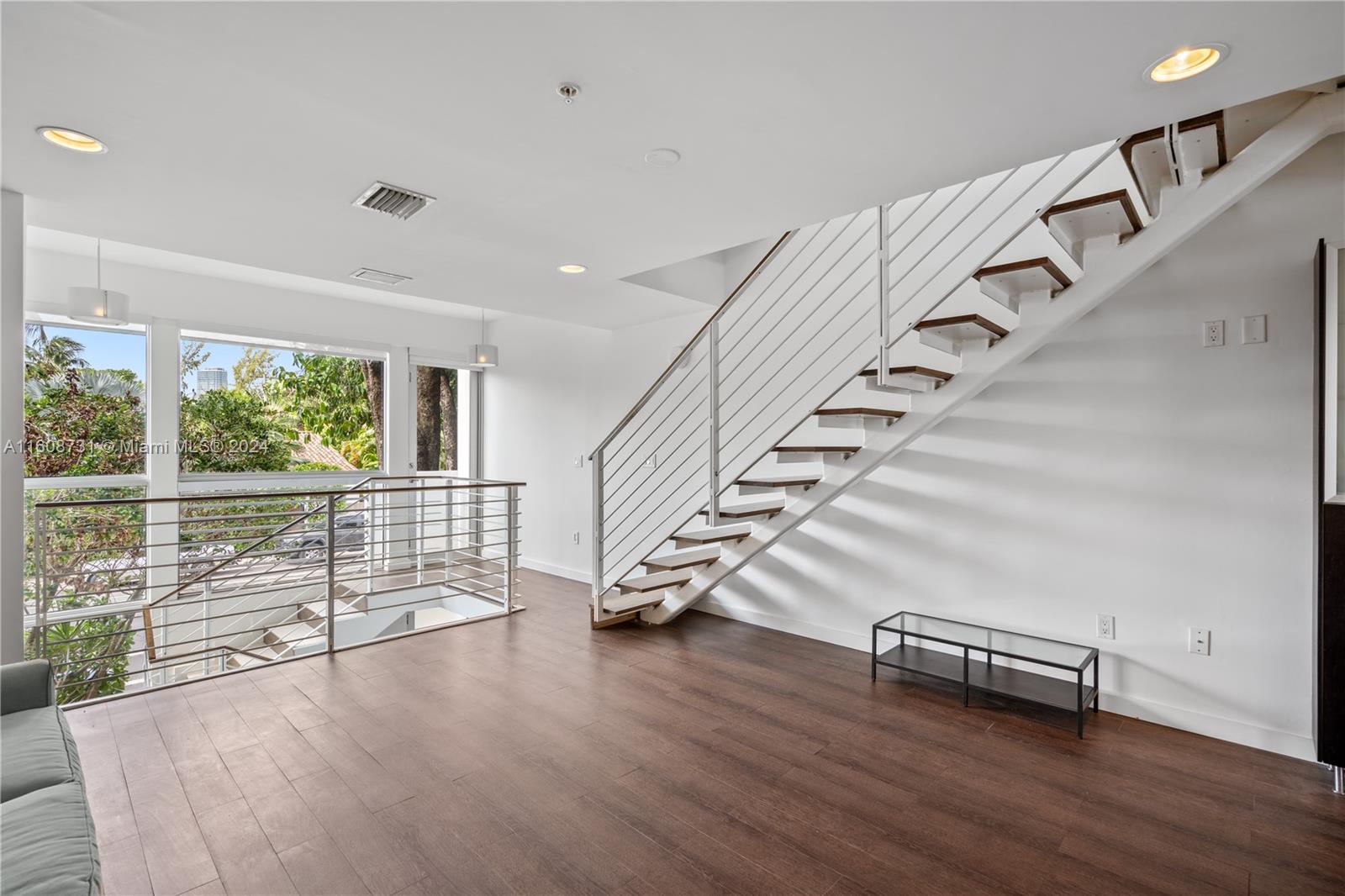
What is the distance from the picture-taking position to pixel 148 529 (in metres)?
4.84

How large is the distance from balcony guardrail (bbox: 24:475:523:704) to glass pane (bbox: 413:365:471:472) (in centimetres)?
41

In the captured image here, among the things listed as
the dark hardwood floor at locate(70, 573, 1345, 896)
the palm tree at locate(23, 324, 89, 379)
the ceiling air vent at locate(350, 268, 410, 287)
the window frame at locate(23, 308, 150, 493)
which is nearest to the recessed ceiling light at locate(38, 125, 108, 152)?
the ceiling air vent at locate(350, 268, 410, 287)

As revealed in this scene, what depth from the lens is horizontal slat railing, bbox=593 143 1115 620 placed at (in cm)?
344

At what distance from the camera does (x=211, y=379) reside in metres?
5.34

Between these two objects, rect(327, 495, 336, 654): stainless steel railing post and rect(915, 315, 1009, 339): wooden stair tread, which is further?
rect(327, 495, 336, 654): stainless steel railing post

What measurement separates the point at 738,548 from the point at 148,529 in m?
4.62

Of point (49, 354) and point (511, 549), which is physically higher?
point (49, 354)

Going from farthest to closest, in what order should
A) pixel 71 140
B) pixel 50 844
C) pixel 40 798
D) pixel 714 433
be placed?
pixel 714 433, pixel 71 140, pixel 40 798, pixel 50 844

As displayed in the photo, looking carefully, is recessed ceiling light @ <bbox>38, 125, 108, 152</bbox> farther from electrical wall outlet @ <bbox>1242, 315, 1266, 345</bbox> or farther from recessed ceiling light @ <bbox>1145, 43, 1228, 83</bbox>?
electrical wall outlet @ <bbox>1242, 315, 1266, 345</bbox>

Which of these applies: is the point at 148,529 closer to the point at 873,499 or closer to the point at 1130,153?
the point at 873,499

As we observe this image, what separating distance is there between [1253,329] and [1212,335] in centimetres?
14

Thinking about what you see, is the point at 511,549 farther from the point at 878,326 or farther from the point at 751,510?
the point at 878,326

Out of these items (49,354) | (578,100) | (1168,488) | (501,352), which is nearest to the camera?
(578,100)

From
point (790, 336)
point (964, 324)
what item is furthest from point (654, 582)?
point (964, 324)
